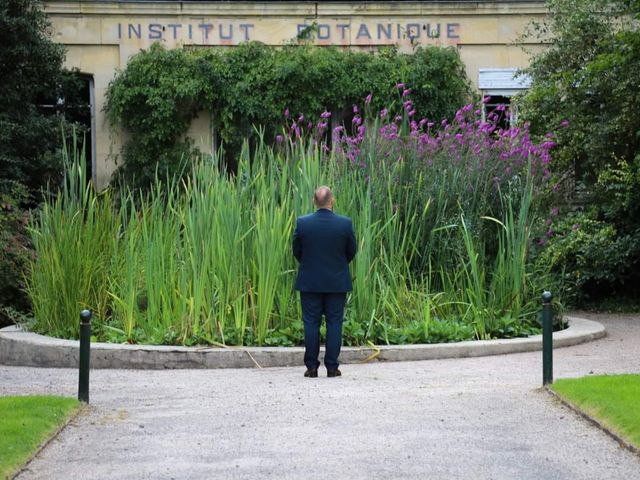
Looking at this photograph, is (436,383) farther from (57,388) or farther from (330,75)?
(330,75)

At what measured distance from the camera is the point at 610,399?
8.60 meters

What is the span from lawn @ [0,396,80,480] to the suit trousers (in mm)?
2449

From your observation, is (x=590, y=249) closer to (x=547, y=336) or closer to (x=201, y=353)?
(x=201, y=353)

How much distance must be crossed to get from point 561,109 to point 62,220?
30.3ft

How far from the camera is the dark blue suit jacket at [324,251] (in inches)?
425

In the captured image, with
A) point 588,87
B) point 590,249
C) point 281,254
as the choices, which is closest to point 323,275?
point 281,254

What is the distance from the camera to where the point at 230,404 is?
9.20 meters

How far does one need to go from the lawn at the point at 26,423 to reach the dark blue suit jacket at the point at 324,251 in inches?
Result: 103

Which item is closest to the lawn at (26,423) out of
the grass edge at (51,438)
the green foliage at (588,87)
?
the grass edge at (51,438)

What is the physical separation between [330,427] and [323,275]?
2859 mm

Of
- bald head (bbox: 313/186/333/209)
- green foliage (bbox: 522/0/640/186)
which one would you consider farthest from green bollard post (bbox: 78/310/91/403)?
green foliage (bbox: 522/0/640/186)

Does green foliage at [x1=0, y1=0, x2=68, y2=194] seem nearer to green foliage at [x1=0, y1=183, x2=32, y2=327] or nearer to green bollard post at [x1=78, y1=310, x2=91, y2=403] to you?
green foliage at [x1=0, y1=183, x2=32, y2=327]

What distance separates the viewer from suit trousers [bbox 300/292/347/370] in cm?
1080

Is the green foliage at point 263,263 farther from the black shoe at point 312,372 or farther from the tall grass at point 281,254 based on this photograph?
the black shoe at point 312,372
